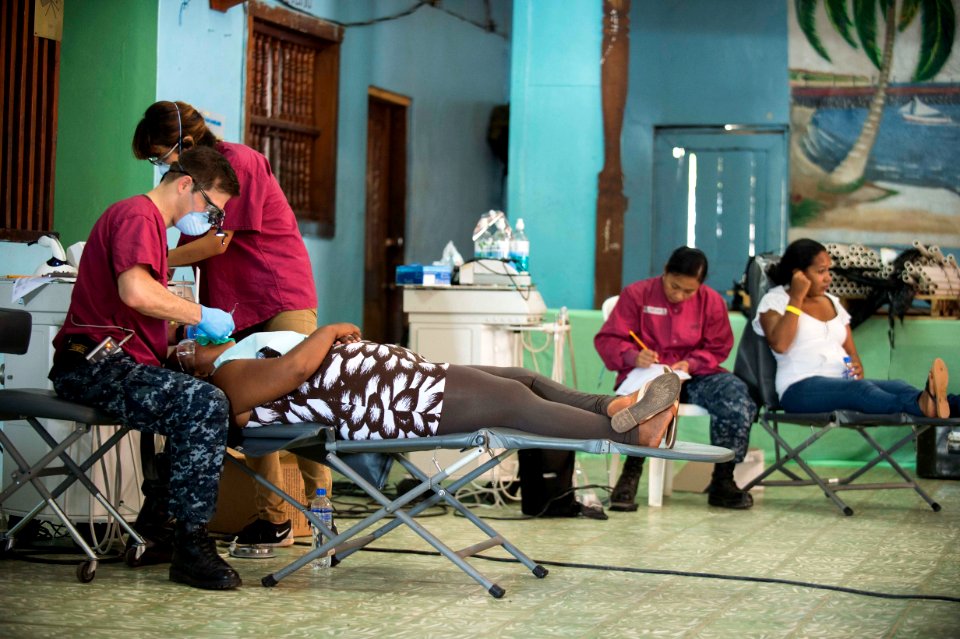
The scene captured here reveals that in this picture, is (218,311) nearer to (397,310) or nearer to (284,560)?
(284,560)

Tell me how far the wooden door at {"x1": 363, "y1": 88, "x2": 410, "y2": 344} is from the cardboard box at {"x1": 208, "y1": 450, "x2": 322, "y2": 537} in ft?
14.5

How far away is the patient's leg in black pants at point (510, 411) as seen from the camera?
10.9 feet

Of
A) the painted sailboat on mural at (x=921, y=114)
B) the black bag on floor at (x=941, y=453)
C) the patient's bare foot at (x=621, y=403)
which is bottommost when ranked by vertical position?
the black bag on floor at (x=941, y=453)

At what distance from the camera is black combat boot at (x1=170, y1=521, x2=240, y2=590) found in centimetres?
331

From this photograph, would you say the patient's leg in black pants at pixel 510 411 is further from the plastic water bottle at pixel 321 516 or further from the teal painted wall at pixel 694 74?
the teal painted wall at pixel 694 74

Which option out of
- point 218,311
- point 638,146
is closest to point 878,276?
point 638,146

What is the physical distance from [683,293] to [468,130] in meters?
4.80

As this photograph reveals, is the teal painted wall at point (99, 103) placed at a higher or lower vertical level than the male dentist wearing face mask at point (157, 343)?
higher

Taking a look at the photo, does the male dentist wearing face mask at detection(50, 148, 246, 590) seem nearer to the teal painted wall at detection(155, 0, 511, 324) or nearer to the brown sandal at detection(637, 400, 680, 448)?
the brown sandal at detection(637, 400, 680, 448)

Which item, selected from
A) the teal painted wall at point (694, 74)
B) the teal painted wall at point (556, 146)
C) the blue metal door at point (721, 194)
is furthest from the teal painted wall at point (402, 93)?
the blue metal door at point (721, 194)

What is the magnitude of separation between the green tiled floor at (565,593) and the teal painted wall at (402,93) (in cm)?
287

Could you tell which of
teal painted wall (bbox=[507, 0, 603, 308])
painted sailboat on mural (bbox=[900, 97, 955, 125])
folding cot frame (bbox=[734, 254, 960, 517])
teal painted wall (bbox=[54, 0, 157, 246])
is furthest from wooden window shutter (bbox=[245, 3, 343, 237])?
painted sailboat on mural (bbox=[900, 97, 955, 125])

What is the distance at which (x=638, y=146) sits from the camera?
802cm

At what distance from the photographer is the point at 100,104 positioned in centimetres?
567
